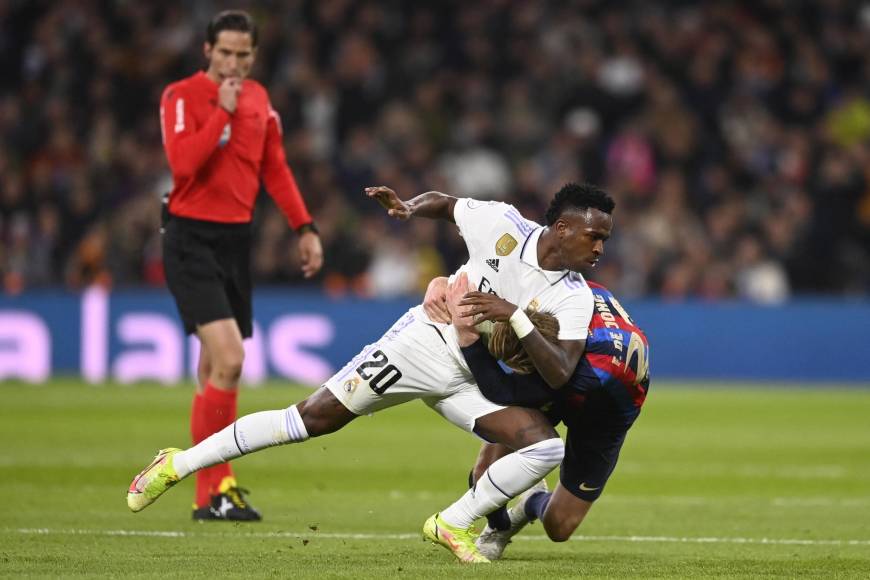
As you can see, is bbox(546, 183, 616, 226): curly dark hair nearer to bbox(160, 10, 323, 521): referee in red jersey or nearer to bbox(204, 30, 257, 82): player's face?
bbox(160, 10, 323, 521): referee in red jersey

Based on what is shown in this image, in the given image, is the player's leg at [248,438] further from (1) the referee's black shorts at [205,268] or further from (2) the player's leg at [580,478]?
A: (1) the referee's black shorts at [205,268]

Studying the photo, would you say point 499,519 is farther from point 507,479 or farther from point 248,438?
point 248,438

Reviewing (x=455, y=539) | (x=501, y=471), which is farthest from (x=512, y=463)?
(x=455, y=539)

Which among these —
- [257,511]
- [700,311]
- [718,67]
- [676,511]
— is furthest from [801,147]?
[257,511]

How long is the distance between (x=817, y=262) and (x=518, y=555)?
1373 cm

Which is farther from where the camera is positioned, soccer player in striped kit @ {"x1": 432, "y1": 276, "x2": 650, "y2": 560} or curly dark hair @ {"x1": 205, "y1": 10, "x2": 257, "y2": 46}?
curly dark hair @ {"x1": 205, "y1": 10, "x2": 257, "y2": 46}

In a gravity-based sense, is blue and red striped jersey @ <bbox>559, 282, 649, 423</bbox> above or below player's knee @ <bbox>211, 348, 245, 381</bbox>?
above

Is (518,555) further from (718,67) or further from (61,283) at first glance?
(718,67)

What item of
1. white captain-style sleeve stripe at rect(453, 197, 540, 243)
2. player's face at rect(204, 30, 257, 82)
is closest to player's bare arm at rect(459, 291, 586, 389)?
white captain-style sleeve stripe at rect(453, 197, 540, 243)

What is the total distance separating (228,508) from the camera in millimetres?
8289

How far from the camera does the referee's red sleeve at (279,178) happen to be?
351 inches

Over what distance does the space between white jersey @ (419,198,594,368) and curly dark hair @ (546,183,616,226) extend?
0.61 ft

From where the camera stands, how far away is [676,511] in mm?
9227

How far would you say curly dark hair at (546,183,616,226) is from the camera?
6.92 meters
